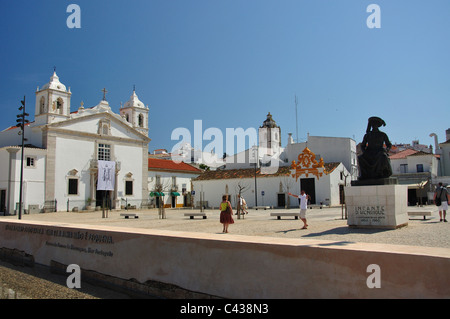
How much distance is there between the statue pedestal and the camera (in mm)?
11867

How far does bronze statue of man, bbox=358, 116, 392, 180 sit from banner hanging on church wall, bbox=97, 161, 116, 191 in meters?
30.6

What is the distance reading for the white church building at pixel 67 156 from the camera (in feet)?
113

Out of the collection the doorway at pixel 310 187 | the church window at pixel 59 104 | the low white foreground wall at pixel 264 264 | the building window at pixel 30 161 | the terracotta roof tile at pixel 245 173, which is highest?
the church window at pixel 59 104

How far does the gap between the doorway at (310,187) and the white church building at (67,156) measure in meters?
18.9

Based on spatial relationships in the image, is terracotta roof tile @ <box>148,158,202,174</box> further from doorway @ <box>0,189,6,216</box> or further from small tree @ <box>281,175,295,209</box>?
doorway @ <box>0,189,6,216</box>

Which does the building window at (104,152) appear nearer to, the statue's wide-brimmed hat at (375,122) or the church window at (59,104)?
the church window at (59,104)

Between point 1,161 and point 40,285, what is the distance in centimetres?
3162

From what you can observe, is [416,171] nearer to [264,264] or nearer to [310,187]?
[310,187]

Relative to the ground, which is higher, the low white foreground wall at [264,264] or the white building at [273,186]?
the white building at [273,186]

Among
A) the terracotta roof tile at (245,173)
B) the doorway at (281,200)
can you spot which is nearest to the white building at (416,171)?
the terracotta roof tile at (245,173)

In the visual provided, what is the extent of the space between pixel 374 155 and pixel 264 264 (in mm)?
8341

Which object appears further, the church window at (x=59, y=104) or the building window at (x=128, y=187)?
the building window at (x=128, y=187)

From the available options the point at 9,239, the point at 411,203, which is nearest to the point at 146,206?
the point at 411,203

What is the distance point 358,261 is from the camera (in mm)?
4852
